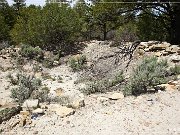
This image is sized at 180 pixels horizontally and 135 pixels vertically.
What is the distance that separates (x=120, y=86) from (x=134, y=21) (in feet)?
27.8

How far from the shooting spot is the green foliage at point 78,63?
42.6 ft

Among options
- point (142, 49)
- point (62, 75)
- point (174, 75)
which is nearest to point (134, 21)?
point (142, 49)

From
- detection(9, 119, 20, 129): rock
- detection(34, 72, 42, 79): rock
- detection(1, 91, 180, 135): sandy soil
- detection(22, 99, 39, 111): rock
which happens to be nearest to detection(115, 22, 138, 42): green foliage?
detection(34, 72, 42, 79): rock

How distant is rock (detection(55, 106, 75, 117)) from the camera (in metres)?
6.66

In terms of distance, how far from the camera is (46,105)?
285 inches

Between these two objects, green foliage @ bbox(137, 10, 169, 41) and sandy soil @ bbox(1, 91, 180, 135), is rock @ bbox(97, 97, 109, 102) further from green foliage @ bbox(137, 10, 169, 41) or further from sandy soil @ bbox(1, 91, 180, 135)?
green foliage @ bbox(137, 10, 169, 41)

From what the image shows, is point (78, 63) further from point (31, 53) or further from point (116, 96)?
point (116, 96)

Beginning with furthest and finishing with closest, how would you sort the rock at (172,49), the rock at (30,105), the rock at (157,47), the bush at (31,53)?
1. the bush at (31,53)
2. the rock at (157,47)
3. the rock at (172,49)
4. the rock at (30,105)

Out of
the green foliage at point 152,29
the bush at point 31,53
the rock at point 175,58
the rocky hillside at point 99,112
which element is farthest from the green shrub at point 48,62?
the green foliage at point 152,29

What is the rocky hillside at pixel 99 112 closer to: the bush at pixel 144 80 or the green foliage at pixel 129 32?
the bush at pixel 144 80

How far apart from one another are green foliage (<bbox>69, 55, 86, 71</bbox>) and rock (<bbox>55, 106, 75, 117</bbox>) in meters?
6.08

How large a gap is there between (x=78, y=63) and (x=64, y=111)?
677 cm

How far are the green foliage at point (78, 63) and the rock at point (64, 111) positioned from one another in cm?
608

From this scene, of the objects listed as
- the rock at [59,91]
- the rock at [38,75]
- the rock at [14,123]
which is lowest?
the rock at [59,91]
